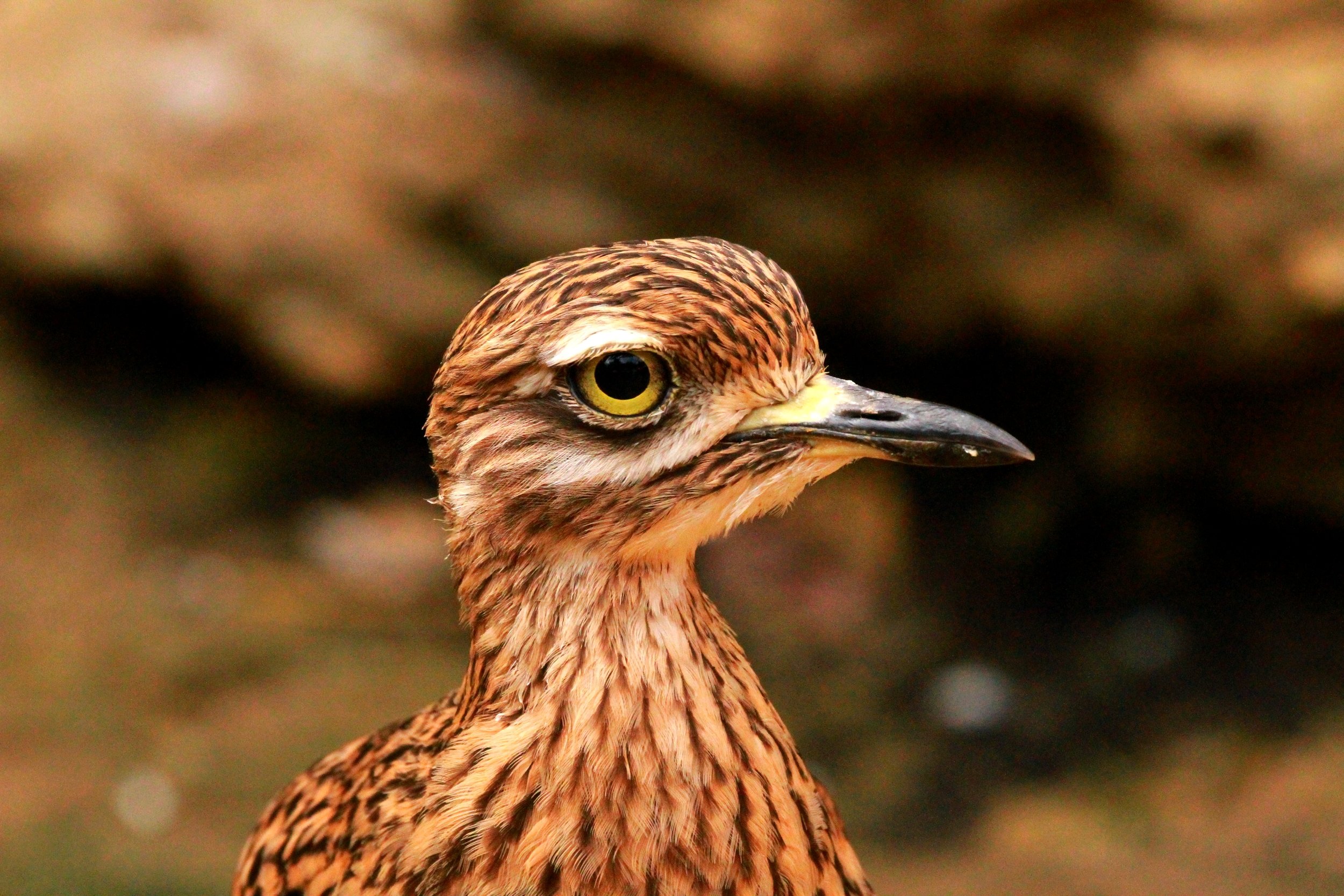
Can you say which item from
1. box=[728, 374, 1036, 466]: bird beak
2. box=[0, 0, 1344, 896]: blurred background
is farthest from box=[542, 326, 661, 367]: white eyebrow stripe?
box=[0, 0, 1344, 896]: blurred background

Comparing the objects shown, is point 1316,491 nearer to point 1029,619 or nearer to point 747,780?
point 1029,619

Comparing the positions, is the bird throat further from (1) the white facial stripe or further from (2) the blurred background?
(2) the blurred background

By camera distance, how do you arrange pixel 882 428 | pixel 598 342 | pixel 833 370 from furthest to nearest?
pixel 833 370
pixel 882 428
pixel 598 342

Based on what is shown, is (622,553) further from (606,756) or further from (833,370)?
(833,370)

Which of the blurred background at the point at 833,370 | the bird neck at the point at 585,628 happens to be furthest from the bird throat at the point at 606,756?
the blurred background at the point at 833,370

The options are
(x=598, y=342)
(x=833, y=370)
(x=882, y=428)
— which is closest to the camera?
(x=598, y=342)

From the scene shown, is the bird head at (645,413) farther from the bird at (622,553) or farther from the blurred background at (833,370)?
the blurred background at (833,370)

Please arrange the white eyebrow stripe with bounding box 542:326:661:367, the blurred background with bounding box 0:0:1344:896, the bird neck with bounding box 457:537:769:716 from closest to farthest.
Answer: the white eyebrow stripe with bounding box 542:326:661:367 < the bird neck with bounding box 457:537:769:716 < the blurred background with bounding box 0:0:1344:896

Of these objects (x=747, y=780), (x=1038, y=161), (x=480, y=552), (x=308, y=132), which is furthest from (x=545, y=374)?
(x=308, y=132)

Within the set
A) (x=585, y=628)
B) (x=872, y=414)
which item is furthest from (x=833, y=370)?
(x=585, y=628)
